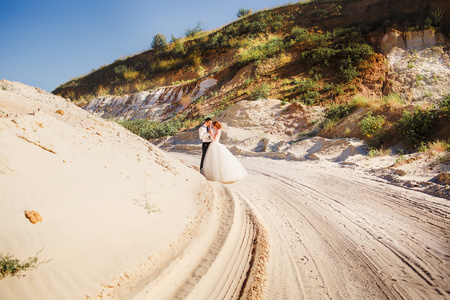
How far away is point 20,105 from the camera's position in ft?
15.7

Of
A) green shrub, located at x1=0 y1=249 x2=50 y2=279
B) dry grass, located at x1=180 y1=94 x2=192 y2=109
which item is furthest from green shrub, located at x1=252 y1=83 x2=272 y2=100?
green shrub, located at x1=0 y1=249 x2=50 y2=279

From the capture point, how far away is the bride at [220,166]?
6031 mm

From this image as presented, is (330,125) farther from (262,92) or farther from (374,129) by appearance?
(262,92)

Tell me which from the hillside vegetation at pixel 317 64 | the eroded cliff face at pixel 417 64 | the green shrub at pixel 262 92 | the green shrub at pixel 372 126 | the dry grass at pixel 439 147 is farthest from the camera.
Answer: the green shrub at pixel 262 92

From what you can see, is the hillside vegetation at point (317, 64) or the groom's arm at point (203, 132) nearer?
the groom's arm at point (203, 132)

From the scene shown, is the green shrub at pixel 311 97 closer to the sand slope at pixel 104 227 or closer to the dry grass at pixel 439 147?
the dry grass at pixel 439 147

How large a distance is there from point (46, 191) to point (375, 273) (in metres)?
3.32

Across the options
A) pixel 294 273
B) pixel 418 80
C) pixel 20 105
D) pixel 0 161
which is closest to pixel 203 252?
pixel 294 273

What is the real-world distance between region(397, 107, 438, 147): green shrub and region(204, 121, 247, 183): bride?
4.68 meters

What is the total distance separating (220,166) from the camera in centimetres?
609

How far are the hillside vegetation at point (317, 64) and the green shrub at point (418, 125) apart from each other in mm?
27

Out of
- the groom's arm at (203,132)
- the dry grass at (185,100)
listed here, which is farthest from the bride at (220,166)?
the dry grass at (185,100)

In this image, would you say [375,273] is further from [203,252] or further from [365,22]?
[365,22]

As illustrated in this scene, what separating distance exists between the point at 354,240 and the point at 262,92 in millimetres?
13272
